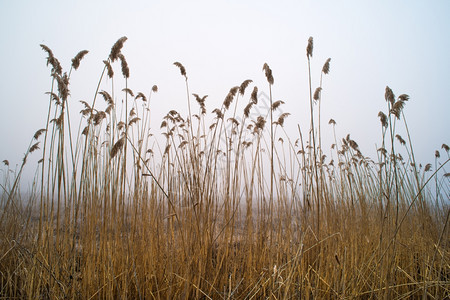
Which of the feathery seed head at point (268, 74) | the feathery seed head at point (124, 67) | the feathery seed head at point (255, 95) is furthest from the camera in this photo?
the feathery seed head at point (255, 95)

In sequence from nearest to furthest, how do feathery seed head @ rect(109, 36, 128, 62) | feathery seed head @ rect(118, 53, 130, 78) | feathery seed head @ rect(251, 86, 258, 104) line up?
feathery seed head @ rect(109, 36, 128, 62) < feathery seed head @ rect(118, 53, 130, 78) < feathery seed head @ rect(251, 86, 258, 104)

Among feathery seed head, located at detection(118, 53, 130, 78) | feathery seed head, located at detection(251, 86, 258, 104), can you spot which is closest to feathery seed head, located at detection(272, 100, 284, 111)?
feathery seed head, located at detection(251, 86, 258, 104)

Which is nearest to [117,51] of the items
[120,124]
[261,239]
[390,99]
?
[120,124]

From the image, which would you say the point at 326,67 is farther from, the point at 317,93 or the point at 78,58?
the point at 78,58

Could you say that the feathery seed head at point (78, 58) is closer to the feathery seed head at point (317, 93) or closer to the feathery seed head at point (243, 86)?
the feathery seed head at point (243, 86)

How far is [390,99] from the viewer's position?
1.35 metres

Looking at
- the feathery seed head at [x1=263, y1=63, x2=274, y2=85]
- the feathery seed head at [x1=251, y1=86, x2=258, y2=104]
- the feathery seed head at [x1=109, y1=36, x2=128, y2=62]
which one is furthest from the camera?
the feathery seed head at [x1=251, y1=86, x2=258, y2=104]

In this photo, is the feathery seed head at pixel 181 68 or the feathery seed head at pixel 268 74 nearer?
the feathery seed head at pixel 268 74

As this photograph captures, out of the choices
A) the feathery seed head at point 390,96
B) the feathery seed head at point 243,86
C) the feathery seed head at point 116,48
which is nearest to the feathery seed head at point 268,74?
the feathery seed head at point 243,86

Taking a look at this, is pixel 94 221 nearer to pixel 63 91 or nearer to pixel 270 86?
pixel 63 91

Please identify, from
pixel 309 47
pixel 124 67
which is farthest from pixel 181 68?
pixel 309 47

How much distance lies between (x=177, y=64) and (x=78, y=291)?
4.48 ft

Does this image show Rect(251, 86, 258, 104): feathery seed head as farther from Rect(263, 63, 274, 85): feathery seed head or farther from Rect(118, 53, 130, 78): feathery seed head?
Rect(118, 53, 130, 78): feathery seed head

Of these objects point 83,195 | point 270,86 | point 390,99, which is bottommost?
point 83,195
